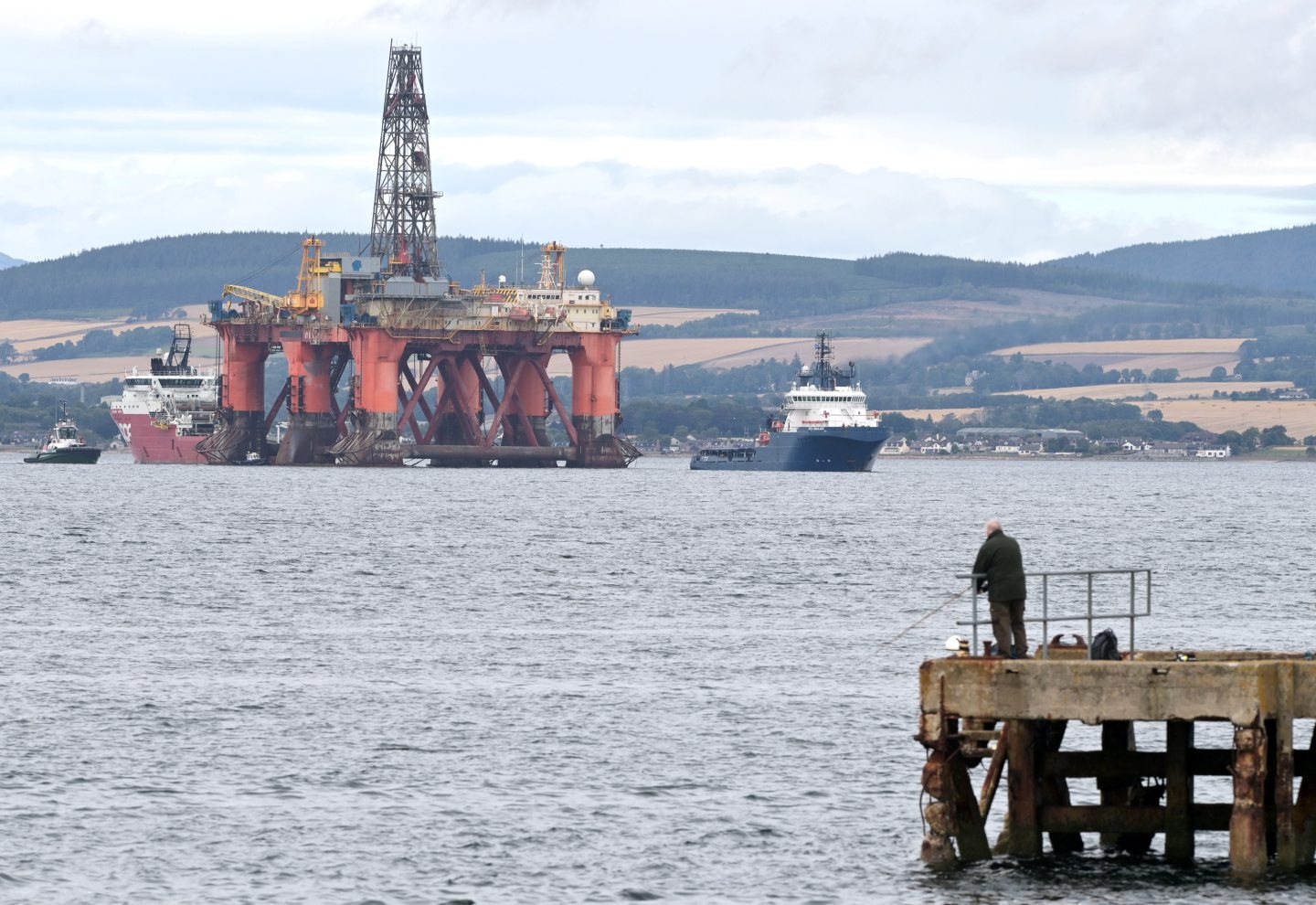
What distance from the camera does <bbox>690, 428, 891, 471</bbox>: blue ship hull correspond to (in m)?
160

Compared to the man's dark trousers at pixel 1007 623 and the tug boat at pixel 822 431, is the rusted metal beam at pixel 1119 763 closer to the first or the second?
the man's dark trousers at pixel 1007 623

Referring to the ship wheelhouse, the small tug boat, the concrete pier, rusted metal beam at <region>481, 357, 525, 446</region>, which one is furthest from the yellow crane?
the concrete pier

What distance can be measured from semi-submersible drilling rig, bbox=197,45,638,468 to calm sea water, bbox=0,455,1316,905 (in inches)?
2424

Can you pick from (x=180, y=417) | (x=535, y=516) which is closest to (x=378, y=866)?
(x=535, y=516)

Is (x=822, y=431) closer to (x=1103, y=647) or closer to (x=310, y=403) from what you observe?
(x=310, y=403)

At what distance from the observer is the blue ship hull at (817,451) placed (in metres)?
160

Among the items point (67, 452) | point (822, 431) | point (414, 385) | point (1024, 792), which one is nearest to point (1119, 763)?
point (1024, 792)

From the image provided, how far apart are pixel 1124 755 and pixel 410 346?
12362cm

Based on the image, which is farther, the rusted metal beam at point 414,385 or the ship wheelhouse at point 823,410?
the ship wheelhouse at point 823,410

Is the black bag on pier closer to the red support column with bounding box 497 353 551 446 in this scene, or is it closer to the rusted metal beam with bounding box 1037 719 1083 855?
the rusted metal beam with bounding box 1037 719 1083 855

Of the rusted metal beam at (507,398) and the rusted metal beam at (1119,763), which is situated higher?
the rusted metal beam at (507,398)

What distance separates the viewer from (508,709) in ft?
118

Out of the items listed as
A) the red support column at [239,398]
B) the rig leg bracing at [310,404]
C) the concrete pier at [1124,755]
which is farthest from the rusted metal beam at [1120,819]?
the red support column at [239,398]

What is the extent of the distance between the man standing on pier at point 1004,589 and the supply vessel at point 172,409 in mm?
142678
